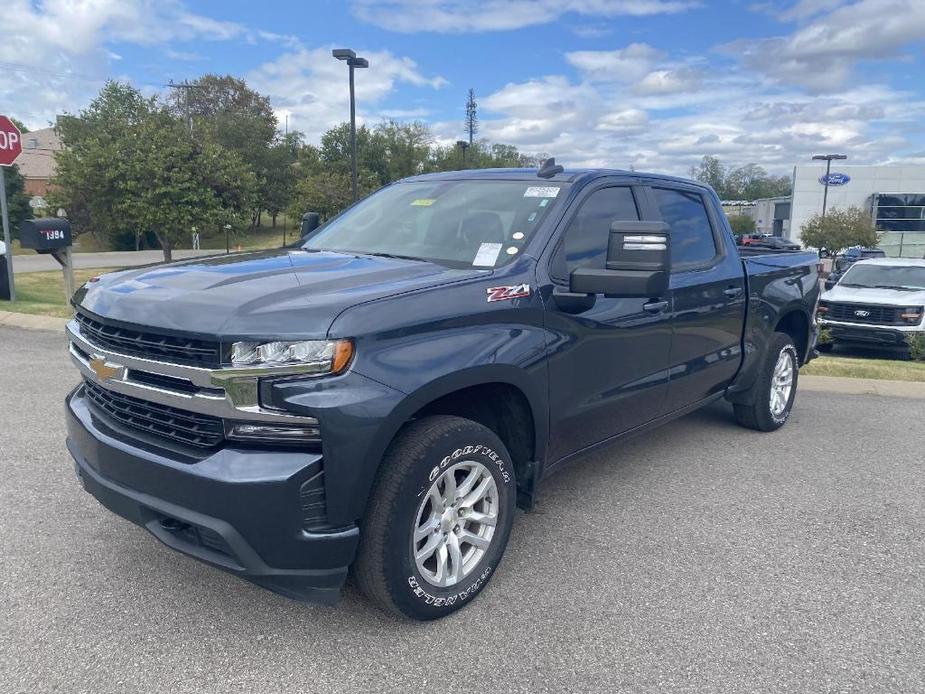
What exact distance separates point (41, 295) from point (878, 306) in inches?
599

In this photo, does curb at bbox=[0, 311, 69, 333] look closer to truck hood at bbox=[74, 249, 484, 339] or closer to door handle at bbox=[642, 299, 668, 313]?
truck hood at bbox=[74, 249, 484, 339]

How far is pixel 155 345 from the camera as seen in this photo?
272 cm

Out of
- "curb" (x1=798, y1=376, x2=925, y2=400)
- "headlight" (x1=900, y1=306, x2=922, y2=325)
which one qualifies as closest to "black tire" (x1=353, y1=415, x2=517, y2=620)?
"curb" (x1=798, y1=376, x2=925, y2=400)

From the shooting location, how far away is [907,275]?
14.3 metres

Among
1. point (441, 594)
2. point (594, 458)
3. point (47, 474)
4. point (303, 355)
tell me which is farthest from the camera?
point (594, 458)

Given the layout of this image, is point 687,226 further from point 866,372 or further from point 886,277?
point 886,277

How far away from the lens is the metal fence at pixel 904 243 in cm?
6372

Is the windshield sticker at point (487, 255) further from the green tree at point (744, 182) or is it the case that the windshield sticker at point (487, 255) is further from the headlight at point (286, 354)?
the green tree at point (744, 182)

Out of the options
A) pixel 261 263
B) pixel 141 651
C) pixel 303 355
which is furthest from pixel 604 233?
pixel 141 651

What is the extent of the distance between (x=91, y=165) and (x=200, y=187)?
3556mm

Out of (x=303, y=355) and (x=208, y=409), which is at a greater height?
(x=303, y=355)

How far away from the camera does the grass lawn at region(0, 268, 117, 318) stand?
1092 centimetres

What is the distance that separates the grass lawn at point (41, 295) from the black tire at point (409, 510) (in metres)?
6.70

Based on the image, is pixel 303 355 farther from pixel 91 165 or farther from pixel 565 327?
pixel 91 165
